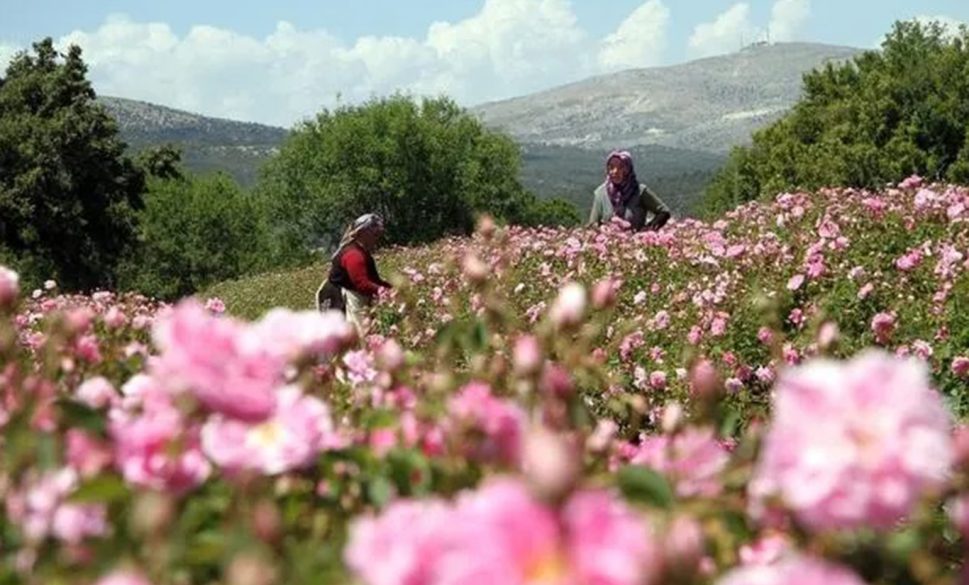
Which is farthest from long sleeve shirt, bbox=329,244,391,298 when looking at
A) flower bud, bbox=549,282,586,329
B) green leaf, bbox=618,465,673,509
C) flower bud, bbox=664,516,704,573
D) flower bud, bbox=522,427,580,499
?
flower bud, bbox=522,427,580,499

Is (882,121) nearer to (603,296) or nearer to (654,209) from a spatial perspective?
(654,209)

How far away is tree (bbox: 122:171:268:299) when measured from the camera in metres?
80.6

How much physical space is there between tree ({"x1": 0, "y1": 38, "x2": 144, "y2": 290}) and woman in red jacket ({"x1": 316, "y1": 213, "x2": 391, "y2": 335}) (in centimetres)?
3595

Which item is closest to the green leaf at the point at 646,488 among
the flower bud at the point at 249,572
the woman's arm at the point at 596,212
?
the flower bud at the point at 249,572

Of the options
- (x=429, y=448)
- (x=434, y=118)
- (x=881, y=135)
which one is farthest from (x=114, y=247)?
(x=429, y=448)

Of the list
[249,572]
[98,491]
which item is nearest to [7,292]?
[98,491]

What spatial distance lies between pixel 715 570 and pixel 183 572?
67cm

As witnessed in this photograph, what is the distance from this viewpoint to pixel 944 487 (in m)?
1.57

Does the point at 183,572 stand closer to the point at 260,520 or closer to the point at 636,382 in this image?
the point at 260,520

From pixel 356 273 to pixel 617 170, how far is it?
10.3 feet

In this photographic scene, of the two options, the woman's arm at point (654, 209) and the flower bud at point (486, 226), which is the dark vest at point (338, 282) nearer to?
the woman's arm at point (654, 209)

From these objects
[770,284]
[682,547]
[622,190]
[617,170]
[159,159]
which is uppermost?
[682,547]

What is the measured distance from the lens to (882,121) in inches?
1986

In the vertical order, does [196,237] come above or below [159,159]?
below
